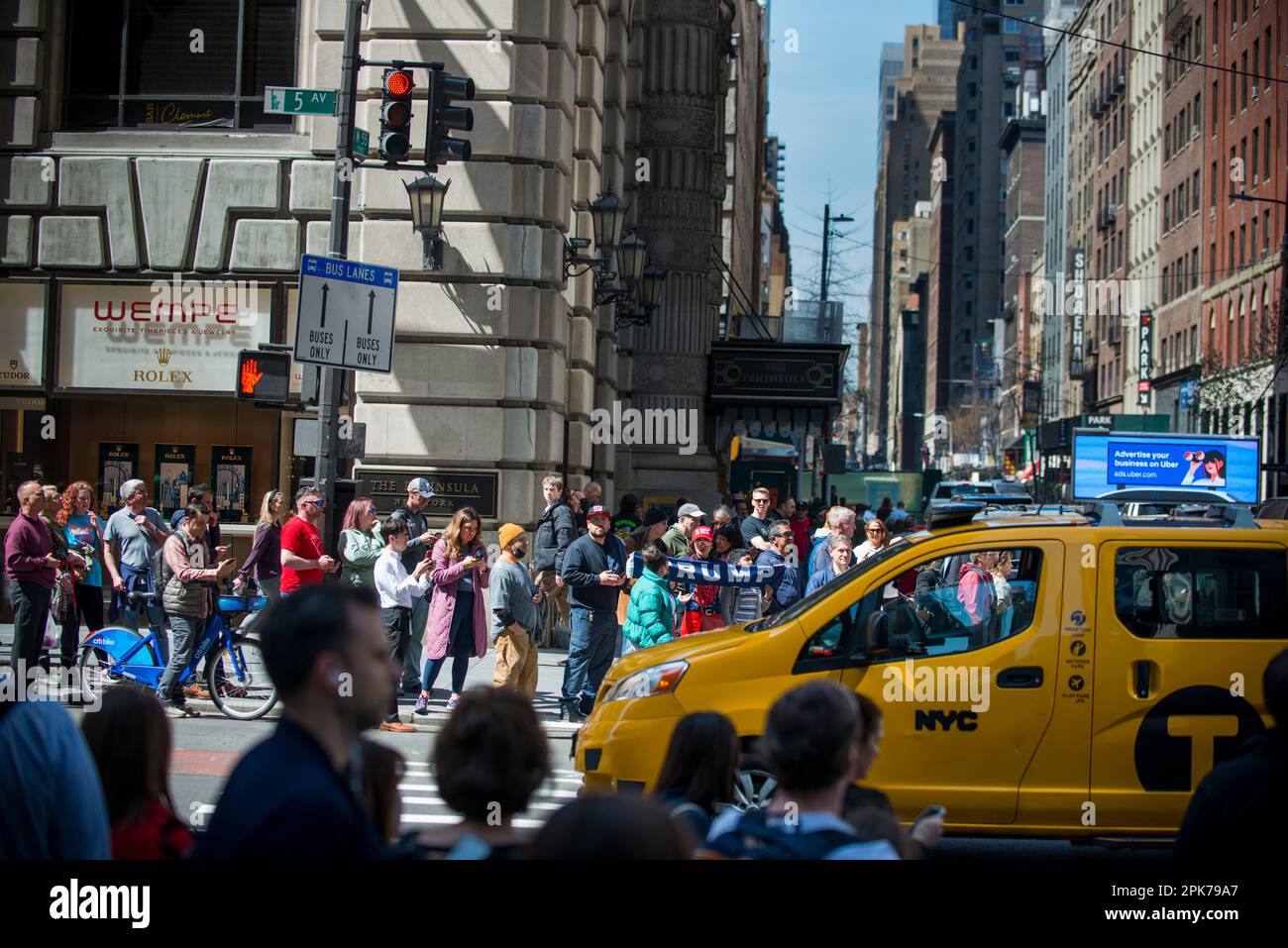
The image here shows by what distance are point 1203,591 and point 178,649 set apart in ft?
27.0

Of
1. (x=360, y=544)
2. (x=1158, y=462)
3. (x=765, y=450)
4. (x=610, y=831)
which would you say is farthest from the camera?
(x=765, y=450)

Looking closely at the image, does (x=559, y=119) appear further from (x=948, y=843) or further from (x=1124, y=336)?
(x=1124, y=336)

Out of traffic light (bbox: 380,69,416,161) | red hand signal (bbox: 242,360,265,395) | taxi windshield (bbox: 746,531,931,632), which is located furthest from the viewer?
red hand signal (bbox: 242,360,265,395)

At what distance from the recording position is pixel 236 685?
41.7 feet

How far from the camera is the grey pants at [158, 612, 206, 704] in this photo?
1254 centimetres

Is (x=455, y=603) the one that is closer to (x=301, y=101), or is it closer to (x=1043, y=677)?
(x=301, y=101)

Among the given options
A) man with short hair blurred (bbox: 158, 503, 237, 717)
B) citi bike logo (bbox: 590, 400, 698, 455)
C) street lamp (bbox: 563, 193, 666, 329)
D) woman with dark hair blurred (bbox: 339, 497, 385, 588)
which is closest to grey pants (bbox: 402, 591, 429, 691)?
woman with dark hair blurred (bbox: 339, 497, 385, 588)

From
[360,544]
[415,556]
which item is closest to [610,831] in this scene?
[360,544]

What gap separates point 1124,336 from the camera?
85.0m

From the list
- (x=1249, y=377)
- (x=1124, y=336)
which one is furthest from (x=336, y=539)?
(x=1124, y=336)

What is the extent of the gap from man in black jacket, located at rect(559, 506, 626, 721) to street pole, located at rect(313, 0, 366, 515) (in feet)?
7.15

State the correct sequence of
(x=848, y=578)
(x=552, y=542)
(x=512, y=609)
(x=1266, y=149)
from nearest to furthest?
1. (x=848, y=578)
2. (x=512, y=609)
3. (x=552, y=542)
4. (x=1266, y=149)

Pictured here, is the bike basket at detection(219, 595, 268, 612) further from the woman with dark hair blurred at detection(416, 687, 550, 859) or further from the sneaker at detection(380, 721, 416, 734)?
the woman with dark hair blurred at detection(416, 687, 550, 859)
